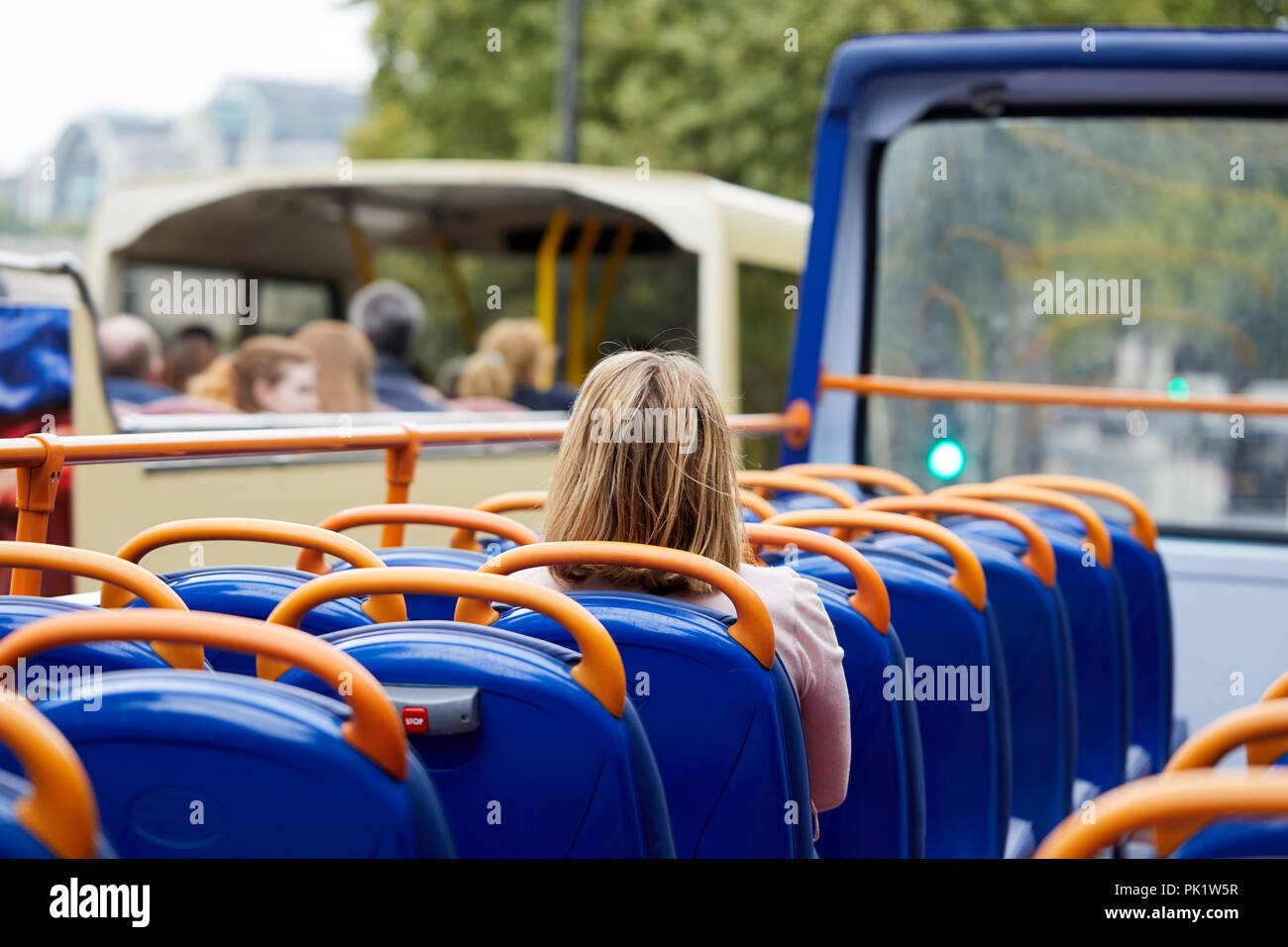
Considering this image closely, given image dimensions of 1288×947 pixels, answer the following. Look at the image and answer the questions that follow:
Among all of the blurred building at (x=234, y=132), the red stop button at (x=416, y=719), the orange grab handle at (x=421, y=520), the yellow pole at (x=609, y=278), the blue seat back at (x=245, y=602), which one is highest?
the blurred building at (x=234, y=132)

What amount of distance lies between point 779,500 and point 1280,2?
5.42 meters

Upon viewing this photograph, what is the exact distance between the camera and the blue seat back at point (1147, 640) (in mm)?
4188

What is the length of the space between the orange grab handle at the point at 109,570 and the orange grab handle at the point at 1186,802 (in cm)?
122

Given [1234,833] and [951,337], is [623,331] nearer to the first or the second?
[951,337]

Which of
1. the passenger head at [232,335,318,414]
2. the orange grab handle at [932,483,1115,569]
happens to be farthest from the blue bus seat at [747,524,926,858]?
the passenger head at [232,335,318,414]

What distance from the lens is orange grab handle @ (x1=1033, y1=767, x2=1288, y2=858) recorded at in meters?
1.25

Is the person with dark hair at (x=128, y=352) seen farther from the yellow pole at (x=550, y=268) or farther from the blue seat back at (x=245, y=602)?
the blue seat back at (x=245, y=602)

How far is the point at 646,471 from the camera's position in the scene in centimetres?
237

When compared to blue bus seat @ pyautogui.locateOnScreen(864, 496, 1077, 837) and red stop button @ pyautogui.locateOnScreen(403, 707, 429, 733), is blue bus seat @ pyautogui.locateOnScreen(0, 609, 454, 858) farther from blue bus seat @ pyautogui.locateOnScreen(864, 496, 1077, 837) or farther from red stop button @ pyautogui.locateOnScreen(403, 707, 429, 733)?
blue bus seat @ pyautogui.locateOnScreen(864, 496, 1077, 837)

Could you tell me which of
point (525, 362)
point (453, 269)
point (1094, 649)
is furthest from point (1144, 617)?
point (453, 269)

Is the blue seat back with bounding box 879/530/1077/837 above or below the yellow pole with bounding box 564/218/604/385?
below

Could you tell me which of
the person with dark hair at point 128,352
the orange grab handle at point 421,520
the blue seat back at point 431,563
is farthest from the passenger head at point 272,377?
the blue seat back at point 431,563

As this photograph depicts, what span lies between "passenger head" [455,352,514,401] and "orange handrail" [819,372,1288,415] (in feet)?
10.5

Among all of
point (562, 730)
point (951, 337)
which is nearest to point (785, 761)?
point (562, 730)
